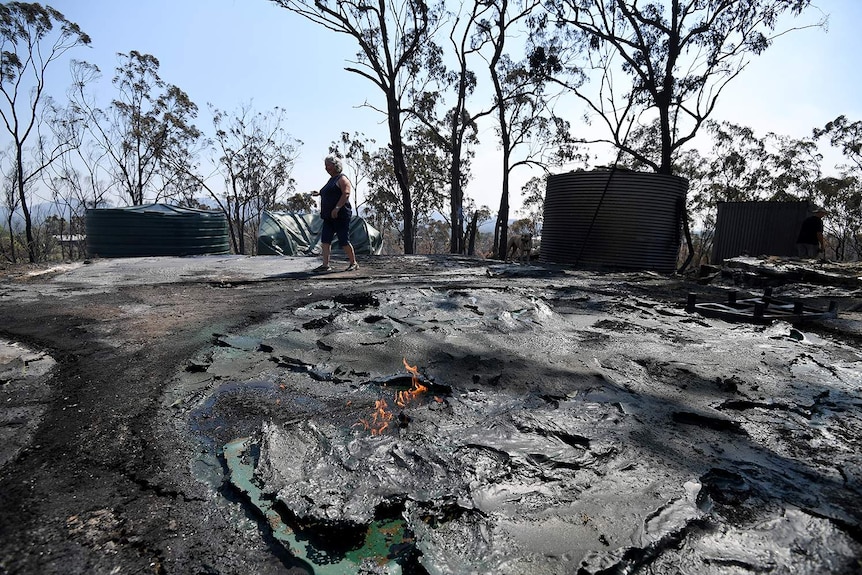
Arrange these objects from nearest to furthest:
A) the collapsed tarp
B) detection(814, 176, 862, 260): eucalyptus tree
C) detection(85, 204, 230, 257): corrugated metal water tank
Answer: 1. detection(85, 204, 230, 257): corrugated metal water tank
2. the collapsed tarp
3. detection(814, 176, 862, 260): eucalyptus tree

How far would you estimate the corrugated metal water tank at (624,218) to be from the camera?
8.78 meters

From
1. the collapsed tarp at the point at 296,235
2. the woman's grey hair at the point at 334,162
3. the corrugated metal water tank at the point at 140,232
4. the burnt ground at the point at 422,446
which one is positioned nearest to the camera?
the burnt ground at the point at 422,446

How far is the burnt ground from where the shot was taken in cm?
116

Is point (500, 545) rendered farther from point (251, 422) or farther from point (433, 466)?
point (251, 422)

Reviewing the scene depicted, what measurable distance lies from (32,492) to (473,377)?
1.80 m

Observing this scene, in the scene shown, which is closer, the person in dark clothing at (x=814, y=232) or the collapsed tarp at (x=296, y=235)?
the person in dark clothing at (x=814, y=232)

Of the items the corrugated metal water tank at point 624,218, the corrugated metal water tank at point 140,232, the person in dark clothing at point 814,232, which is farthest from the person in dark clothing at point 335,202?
the person in dark clothing at point 814,232

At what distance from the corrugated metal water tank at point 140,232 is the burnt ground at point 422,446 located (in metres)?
7.86

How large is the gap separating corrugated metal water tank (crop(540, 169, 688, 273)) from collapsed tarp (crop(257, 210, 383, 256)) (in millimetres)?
6475

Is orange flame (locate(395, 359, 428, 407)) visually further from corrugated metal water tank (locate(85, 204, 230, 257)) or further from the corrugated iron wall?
the corrugated iron wall

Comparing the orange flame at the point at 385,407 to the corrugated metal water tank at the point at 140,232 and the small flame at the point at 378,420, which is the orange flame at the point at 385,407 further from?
the corrugated metal water tank at the point at 140,232

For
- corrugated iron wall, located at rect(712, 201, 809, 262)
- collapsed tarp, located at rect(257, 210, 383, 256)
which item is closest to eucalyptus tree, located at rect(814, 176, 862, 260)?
corrugated iron wall, located at rect(712, 201, 809, 262)

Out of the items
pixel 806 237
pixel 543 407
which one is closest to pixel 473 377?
pixel 543 407

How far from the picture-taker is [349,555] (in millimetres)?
1151
